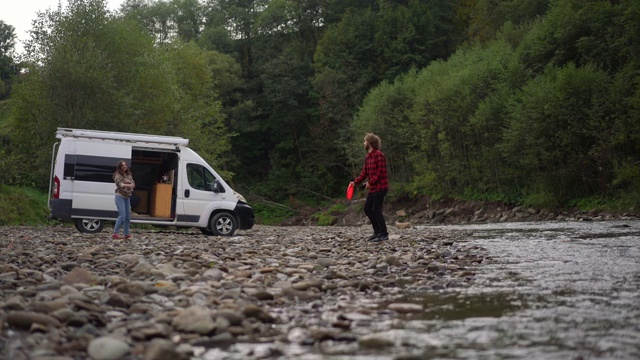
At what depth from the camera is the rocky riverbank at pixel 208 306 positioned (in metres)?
4.73

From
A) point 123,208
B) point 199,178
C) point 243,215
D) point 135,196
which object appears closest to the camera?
point 123,208

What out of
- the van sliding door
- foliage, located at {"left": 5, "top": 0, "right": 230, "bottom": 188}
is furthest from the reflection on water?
foliage, located at {"left": 5, "top": 0, "right": 230, "bottom": 188}

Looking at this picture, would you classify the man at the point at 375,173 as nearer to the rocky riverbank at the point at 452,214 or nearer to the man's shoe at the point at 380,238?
the man's shoe at the point at 380,238

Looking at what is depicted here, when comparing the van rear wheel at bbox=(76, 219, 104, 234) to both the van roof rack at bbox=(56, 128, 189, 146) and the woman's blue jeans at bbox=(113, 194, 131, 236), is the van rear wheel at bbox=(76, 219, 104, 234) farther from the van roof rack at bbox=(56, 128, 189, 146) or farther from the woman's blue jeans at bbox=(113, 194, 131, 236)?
the woman's blue jeans at bbox=(113, 194, 131, 236)

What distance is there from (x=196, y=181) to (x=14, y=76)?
1673 centimetres

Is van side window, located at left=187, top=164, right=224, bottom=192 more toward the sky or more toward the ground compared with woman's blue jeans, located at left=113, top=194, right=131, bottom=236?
more toward the sky

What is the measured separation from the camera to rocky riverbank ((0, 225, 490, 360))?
4730mm

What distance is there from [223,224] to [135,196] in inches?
128

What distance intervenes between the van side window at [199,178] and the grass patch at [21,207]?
9.65 meters

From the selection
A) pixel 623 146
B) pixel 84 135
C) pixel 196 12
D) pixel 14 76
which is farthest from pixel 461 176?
pixel 196 12

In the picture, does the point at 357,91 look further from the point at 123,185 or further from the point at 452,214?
the point at 123,185

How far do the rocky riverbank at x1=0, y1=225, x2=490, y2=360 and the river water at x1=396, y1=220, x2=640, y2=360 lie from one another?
0.33 metres

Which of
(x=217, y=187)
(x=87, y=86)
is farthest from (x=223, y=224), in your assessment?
(x=87, y=86)

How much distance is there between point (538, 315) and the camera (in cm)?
580
